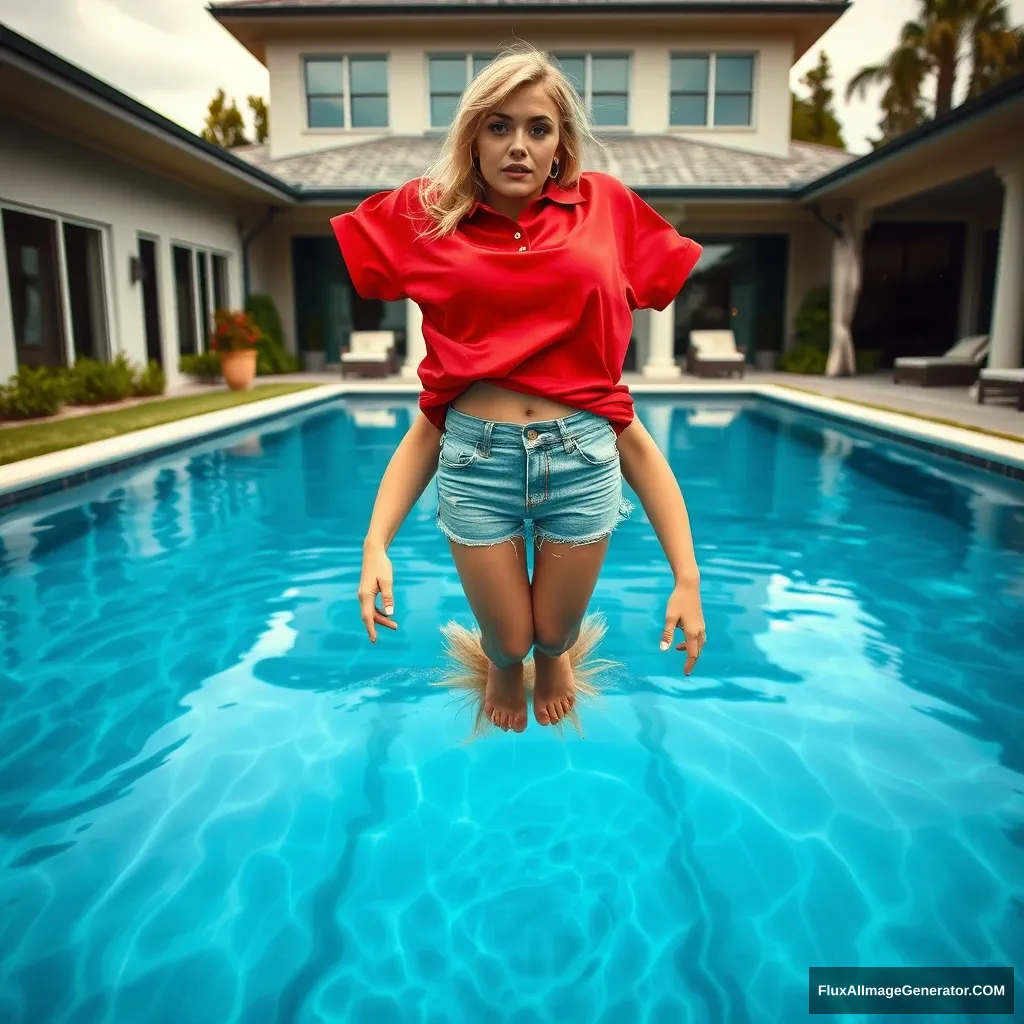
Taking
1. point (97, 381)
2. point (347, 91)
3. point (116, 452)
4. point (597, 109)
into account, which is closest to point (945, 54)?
point (597, 109)

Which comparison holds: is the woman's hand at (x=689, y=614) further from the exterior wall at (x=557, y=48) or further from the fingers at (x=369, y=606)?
the exterior wall at (x=557, y=48)

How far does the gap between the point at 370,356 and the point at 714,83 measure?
10408mm

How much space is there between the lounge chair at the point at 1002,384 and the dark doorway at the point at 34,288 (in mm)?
12106

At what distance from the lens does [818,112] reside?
3584 cm

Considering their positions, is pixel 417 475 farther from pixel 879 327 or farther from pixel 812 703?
pixel 879 327

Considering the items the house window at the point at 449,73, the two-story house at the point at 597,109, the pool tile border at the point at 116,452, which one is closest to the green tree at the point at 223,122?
the two-story house at the point at 597,109

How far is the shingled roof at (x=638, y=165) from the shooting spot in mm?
16750

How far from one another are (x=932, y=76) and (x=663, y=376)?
2081 cm

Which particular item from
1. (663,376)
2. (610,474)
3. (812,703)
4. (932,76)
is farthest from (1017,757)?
(932,76)

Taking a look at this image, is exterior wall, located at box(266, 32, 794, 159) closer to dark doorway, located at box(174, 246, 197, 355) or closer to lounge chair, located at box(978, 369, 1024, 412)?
dark doorway, located at box(174, 246, 197, 355)

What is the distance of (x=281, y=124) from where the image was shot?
66.5ft

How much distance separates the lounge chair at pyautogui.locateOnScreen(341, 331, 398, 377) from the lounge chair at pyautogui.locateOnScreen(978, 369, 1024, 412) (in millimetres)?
10548

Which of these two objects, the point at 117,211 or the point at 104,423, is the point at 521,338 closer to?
the point at 104,423

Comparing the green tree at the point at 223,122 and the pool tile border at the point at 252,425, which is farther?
the green tree at the point at 223,122
